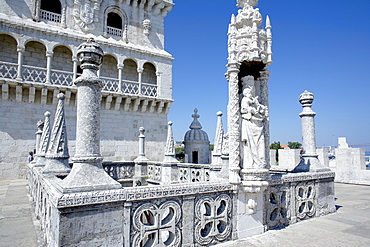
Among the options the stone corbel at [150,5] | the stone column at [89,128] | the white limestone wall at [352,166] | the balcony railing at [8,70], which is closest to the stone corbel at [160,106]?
the stone corbel at [150,5]

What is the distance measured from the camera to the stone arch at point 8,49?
15.2 metres

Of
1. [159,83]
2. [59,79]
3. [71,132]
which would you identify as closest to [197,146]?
[159,83]

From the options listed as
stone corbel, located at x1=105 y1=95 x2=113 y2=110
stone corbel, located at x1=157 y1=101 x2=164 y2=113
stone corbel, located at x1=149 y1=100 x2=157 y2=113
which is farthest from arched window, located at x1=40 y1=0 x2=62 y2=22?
stone corbel, located at x1=157 y1=101 x2=164 y2=113

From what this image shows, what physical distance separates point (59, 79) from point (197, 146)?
35.3 feet

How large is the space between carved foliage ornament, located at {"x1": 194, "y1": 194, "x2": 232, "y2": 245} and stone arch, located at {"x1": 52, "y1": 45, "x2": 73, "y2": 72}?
1620 cm

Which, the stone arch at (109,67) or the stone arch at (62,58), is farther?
Answer: the stone arch at (109,67)

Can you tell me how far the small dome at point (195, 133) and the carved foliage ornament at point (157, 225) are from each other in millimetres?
15402

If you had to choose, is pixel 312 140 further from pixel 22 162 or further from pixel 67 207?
pixel 22 162

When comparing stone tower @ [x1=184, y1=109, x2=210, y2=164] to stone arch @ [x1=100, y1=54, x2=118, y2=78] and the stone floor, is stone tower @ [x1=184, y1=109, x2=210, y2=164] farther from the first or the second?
the stone floor

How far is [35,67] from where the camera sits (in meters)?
15.3

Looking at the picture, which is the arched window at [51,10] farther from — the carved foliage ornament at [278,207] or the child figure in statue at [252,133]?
the carved foliage ornament at [278,207]

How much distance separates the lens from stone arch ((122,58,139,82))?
65.0 ft

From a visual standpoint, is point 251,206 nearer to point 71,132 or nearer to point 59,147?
point 59,147

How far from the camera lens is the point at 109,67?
62.6 feet
